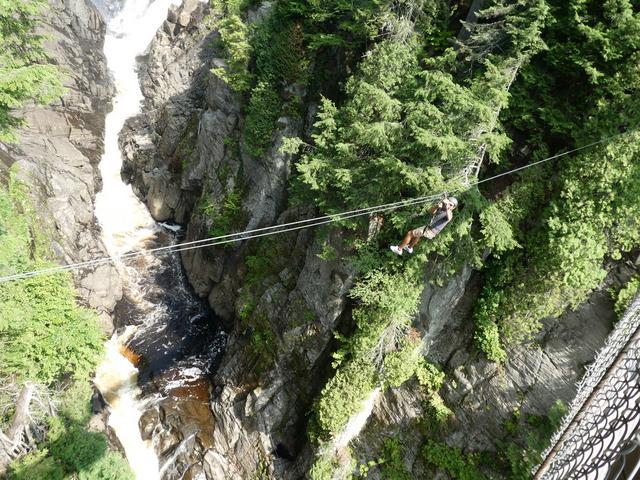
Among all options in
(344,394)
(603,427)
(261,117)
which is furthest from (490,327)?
(261,117)

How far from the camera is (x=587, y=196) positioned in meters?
8.16

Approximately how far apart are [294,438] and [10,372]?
9.66 metres

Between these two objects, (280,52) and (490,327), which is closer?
(490,327)

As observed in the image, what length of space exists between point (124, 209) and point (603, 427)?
2529 cm

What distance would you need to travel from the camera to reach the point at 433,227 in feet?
27.6

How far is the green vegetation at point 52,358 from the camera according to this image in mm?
10148

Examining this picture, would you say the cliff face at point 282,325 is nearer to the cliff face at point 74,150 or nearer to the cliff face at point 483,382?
the cliff face at point 483,382

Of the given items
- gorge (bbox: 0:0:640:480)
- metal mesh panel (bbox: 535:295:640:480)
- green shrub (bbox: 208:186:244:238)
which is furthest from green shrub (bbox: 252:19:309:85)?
metal mesh panel (bbox: 535:295:640:480)

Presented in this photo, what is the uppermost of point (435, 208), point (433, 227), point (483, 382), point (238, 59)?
point (238, 59)

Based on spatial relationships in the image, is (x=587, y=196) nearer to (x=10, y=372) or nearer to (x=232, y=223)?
(x=232, y=223)

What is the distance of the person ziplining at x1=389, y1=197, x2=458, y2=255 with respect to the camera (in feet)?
26.0

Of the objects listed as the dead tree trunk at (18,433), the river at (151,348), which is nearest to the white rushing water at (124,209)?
the river at (151,348)

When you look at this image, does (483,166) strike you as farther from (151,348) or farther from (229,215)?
(151,348)

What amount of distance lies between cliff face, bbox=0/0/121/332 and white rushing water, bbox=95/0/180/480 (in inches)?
33.1
